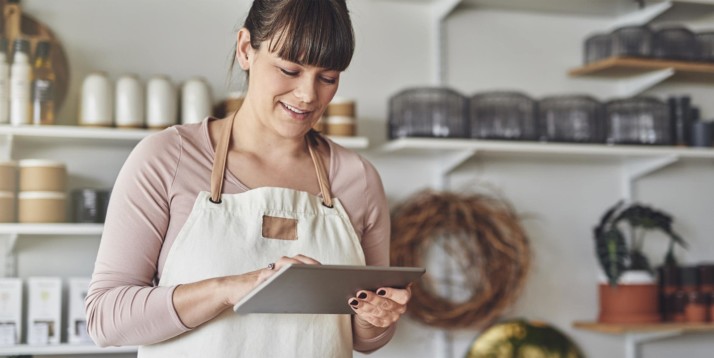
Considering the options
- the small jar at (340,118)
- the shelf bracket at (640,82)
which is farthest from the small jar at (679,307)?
the small jar at (340,118)

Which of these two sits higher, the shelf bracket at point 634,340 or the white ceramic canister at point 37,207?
the white ceramic canister at point 37,207

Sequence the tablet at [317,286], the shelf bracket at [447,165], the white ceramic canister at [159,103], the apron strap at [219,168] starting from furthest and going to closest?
the shelf bracket at [447,165]
the white ceramic canister at [159,103]
the apron strap at [219,168]
the tablet at [317,286]

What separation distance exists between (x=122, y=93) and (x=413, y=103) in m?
0.75

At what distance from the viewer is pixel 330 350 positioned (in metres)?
1.20

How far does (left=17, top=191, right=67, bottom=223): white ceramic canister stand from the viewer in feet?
7.02

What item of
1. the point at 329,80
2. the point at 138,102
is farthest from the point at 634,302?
the point at 329,80

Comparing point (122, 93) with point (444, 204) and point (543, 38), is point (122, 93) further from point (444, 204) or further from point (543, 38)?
point (543, 38)

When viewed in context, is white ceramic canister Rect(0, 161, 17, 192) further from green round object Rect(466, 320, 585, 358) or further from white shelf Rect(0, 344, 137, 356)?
green round object Rect(466, 320, 585, 358)

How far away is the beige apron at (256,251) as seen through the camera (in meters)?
1.12

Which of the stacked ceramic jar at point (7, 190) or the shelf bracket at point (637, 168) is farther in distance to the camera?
the shelf bracket at point (637, 168)

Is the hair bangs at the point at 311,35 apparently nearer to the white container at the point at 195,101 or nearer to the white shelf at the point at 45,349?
the white container at the point at 195,101

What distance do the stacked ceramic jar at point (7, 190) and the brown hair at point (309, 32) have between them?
1219 mm

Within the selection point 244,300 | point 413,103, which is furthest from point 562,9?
point 244,300

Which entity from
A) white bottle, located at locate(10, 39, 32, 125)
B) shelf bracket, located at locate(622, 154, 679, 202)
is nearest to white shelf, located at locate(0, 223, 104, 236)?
white bottle, located at locate(10, 39, 32, 125)
